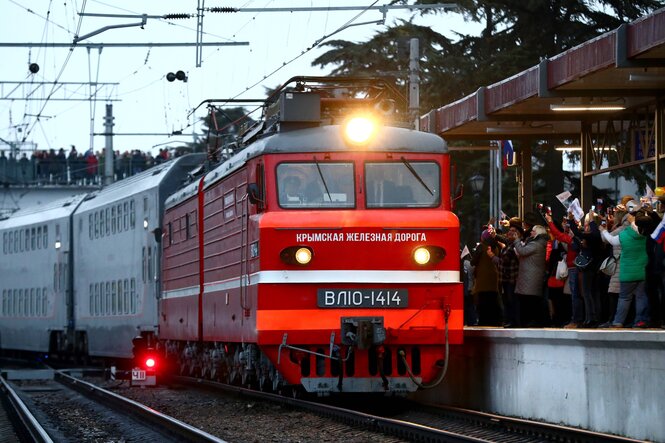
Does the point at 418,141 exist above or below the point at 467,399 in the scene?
above

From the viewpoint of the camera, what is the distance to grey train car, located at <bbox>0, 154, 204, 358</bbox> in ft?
89.6

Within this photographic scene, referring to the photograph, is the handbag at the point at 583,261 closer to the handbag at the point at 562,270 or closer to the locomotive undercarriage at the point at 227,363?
the handbag at the point at 562,270

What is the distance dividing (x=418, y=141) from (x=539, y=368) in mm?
3045

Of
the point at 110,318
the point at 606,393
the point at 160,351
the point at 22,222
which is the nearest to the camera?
the point at 606,393

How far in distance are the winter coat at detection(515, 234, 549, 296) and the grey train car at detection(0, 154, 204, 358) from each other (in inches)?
373

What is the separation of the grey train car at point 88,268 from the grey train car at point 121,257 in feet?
0.06

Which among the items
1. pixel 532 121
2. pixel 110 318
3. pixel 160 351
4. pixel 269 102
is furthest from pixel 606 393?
pixel 110 318

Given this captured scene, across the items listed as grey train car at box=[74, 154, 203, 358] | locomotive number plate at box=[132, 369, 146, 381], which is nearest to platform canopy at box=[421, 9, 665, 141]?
grey train car at box=[74, 154, 203, 358]

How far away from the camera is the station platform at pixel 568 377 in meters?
13.2

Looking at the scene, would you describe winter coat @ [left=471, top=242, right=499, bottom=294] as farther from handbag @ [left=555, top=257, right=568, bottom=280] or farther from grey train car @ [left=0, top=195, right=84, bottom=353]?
grey train car @ [left=0, top=195, right=84, bottom=353]

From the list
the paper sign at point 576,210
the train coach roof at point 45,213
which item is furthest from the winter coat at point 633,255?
the train coach roof at point 45,213

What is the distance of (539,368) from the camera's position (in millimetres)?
15812

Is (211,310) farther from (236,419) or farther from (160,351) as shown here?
(160,351)

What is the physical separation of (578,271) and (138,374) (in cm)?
1021
